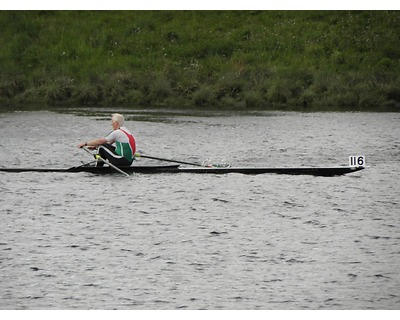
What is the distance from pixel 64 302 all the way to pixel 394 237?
6.53m

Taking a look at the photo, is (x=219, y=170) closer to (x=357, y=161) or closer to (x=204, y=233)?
(x=357, y=161)

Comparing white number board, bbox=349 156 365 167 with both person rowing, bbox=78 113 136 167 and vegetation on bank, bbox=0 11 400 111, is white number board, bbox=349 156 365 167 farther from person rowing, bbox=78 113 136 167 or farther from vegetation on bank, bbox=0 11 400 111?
vegetation on bank, bbox=0 11 400 111

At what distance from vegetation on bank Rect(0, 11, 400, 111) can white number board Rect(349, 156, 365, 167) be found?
19.5 m

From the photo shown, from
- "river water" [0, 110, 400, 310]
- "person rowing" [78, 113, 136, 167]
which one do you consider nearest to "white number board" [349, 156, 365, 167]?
"river water" [0, 110, 400, 310]

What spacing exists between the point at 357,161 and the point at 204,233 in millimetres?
6012

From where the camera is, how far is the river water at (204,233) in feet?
43.7

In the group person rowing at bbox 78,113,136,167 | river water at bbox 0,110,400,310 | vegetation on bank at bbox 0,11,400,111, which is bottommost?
river water at bbox 0,110,400,310

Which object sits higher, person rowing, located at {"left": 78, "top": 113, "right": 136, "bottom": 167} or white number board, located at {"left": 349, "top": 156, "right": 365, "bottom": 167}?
person rowing, located at {"left": 78, "top": 113, "right": 136, "bottom": 167}

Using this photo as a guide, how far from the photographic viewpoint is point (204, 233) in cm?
1678

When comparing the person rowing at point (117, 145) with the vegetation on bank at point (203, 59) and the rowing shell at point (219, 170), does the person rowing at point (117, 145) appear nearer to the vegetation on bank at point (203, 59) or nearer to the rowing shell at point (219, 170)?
the rowing shell at point (219, 170)

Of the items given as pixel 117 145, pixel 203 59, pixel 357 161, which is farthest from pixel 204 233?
pixel 203 59

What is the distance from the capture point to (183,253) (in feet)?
50.4

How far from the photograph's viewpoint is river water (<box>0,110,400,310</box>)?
524 inches

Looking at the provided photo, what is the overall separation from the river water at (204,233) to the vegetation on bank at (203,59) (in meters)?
14.8
